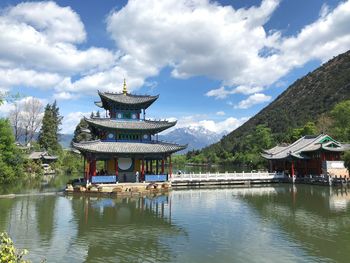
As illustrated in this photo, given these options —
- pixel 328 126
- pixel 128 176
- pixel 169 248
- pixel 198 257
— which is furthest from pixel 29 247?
pixel 328 126

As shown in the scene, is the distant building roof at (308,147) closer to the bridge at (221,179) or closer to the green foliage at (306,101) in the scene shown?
the bridge at (221,179)

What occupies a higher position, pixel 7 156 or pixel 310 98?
pixel 310 98

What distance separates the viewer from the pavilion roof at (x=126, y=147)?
37341 mm

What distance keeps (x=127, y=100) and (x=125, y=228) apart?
78.7ft

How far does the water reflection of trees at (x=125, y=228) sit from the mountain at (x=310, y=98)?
97311mm

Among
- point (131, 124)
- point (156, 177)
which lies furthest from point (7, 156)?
point (156, 177)

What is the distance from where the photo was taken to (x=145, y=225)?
2170 centimetres

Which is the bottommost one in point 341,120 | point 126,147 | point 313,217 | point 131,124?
point 313,217

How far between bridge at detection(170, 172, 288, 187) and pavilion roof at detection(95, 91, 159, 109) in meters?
9.70

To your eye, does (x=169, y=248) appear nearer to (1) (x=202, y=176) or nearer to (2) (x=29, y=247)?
(2) (x=29, y=247)

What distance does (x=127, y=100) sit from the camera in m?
42.7

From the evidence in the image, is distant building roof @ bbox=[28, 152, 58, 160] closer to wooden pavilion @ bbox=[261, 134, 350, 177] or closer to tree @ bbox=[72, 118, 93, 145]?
tree @ bbox=[72, 118, 93, 145]

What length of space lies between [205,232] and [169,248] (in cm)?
355

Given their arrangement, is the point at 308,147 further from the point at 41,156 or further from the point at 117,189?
the point at 41,156
